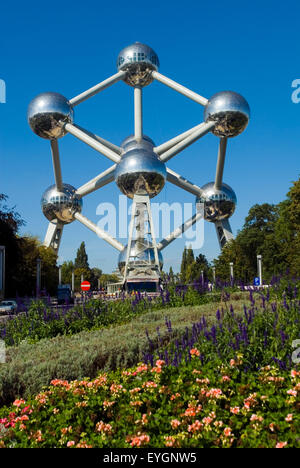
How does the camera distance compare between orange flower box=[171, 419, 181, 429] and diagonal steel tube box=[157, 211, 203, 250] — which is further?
diagonal steel tube box=[157, 211, 203, 250]

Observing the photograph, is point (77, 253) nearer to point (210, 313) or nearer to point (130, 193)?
point (130, 193)

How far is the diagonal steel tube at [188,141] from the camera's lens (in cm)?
3562

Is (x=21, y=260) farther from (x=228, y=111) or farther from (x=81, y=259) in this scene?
(x=81, y=259)

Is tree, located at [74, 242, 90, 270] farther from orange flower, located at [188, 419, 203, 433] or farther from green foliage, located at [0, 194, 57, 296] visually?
orange flower, located at [188, 419, 203, 433]

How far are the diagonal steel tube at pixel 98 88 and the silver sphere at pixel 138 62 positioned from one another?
0.68 m

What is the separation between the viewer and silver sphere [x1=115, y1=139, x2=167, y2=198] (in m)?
30.2

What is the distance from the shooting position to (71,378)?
17.8 ft

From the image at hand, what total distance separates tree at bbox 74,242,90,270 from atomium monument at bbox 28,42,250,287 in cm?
3895

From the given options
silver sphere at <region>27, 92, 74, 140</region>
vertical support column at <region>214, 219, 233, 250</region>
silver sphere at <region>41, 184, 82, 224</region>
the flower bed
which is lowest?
the flower bed

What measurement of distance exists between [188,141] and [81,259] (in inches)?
1935

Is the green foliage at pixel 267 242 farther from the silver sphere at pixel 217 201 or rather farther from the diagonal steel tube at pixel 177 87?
the diagonal steel tube at pixel 177 87

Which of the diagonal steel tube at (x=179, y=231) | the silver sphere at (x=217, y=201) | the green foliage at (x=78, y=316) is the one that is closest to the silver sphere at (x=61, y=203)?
the diagonal steel tube at (x=179, y=231)

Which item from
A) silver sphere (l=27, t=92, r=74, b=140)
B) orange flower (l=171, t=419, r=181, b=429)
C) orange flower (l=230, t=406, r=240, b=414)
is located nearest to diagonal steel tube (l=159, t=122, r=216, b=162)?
silver sphere (l=27, t=92, r=74, b=140)

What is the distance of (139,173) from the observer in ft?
98.6
